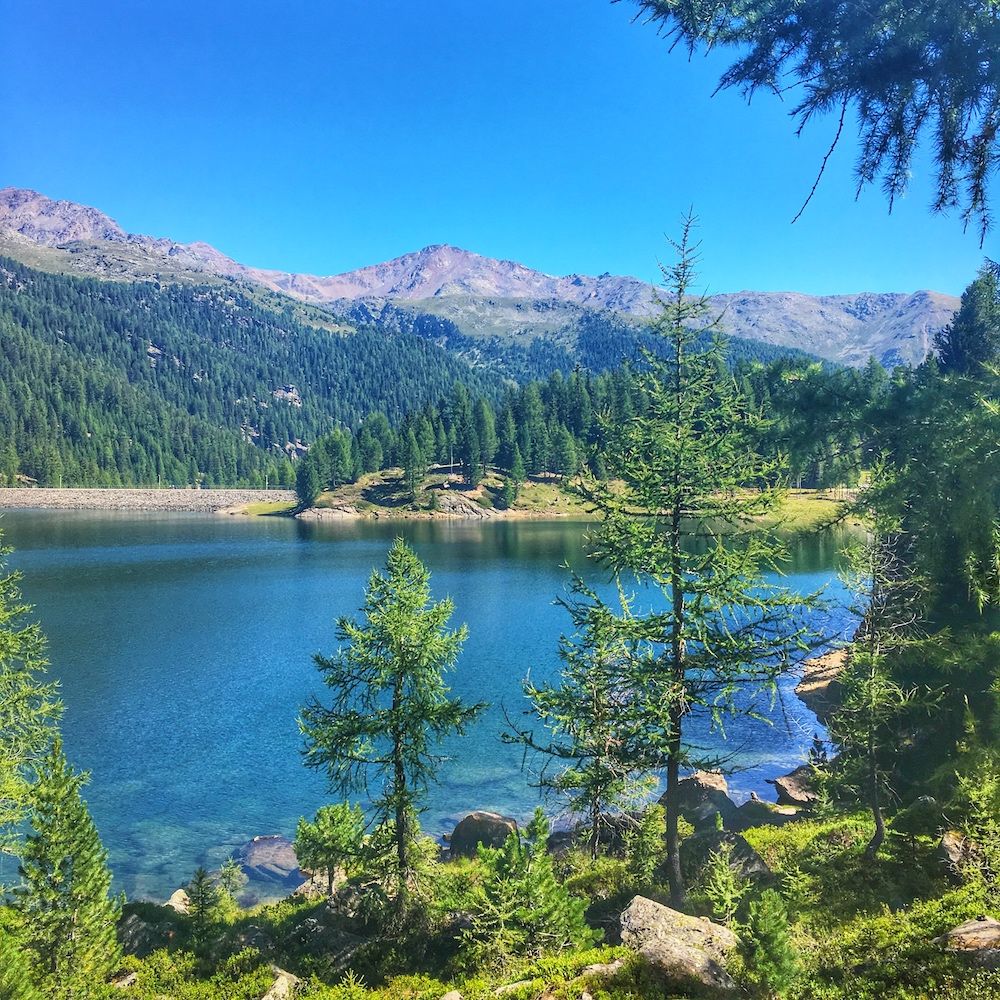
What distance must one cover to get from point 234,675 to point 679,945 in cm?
4178

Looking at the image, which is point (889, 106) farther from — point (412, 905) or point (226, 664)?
point (226, 664)

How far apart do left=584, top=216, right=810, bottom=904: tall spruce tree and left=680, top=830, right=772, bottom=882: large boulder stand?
3.89m

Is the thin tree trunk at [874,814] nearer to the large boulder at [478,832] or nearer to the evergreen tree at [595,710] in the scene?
the evergreen tree at [595,710]

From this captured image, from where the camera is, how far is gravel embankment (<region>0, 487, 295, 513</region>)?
179 metres

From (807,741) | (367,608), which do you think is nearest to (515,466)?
(807,741)

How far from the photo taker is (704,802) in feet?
88.8

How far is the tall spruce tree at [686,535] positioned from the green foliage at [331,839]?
1045cm

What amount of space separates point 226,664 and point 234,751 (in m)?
14.7

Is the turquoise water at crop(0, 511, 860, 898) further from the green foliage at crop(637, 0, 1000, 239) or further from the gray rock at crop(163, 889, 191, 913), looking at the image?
the green foliage at crop(637, 0, 1000, 239)

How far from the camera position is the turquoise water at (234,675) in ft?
96.5

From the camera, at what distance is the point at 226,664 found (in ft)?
157

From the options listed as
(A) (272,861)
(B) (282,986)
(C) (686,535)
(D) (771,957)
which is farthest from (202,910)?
(C) (686,535)

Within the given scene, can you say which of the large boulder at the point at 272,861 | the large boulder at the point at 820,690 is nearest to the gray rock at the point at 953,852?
the large boulder at the point at 272,861

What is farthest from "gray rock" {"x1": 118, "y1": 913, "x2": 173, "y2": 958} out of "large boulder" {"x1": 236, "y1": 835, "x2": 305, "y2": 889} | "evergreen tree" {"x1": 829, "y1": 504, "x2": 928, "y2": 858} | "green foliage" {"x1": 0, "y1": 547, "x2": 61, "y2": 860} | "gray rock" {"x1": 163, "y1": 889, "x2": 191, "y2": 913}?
"evergreen tree" {"x1": 829, "y1": 504, "x2": 928, "y2": 858}
